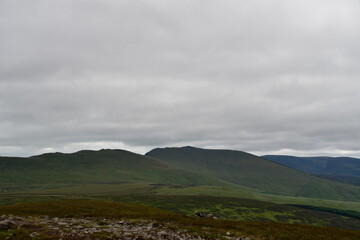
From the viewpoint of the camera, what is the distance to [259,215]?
175125 millimetres

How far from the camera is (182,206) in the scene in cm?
18400

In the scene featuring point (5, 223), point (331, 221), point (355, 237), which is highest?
point (5, 223)

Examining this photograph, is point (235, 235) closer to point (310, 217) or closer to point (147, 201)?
point (147, 201)

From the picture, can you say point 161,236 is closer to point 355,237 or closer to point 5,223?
point 5,223

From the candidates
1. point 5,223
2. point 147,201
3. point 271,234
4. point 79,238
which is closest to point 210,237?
point 271,234

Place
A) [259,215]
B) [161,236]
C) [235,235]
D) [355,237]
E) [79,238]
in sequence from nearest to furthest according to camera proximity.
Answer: [79,238] < [161,236] < [235,235] < [355,237] < [259,215]

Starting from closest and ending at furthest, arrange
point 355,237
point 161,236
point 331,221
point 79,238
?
point 79,238
point 161,236
point 355,237
point 331,221

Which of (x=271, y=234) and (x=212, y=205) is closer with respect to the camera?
(x=271, y=234)

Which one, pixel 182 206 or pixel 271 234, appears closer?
pixel 271 234

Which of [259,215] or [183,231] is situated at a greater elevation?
[183,231]

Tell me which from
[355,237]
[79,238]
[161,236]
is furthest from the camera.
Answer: [355,237]

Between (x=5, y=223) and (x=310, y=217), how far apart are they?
201680 mm

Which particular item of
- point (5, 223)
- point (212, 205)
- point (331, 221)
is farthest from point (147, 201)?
point (5, 223)

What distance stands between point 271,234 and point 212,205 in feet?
572
